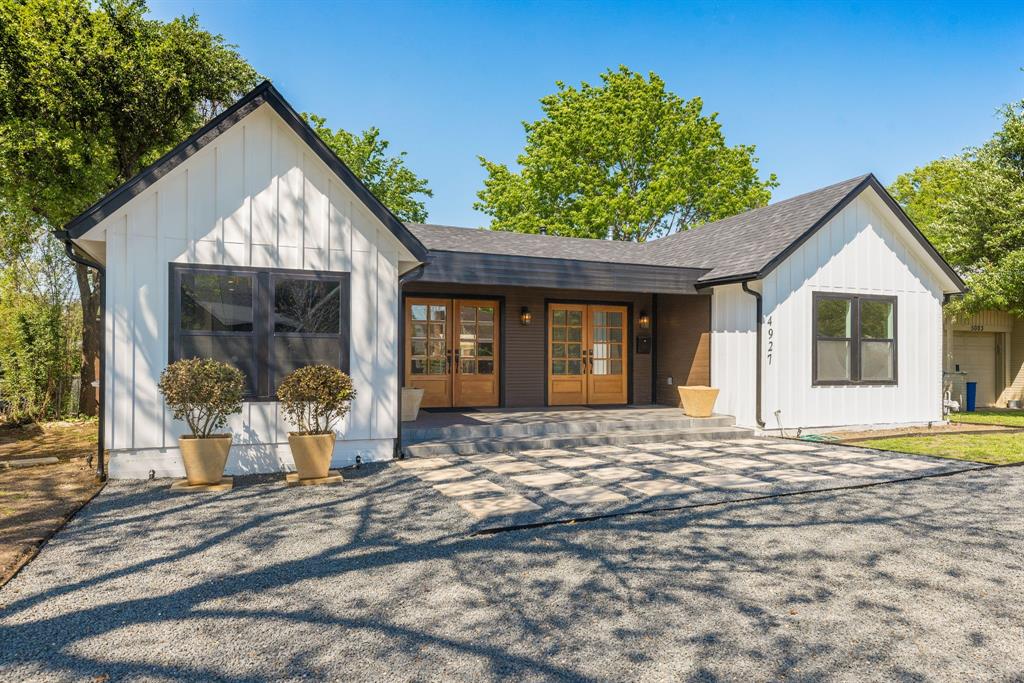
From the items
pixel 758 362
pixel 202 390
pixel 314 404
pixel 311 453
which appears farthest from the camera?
pixel 758 362

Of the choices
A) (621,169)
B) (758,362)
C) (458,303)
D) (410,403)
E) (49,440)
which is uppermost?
(621,169)

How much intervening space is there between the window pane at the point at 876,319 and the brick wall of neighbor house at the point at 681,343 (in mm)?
2618

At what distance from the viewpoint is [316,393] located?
6789 mm

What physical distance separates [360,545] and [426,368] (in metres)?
7.29

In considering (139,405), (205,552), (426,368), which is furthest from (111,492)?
(426,368)

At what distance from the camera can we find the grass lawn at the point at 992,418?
12490 mm

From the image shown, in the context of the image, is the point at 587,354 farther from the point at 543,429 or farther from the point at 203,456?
the point at 203,456

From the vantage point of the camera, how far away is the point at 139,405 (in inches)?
274

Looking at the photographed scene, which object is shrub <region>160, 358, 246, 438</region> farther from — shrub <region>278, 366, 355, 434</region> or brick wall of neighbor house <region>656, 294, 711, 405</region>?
brick wall of neighbor house <region>656, 294, 711, 405</region>

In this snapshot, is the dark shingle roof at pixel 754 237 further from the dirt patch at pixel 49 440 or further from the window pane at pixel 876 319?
the dirt patch at pixel 49 440

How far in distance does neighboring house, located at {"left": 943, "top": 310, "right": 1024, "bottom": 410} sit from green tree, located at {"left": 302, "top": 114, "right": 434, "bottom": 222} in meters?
21.9

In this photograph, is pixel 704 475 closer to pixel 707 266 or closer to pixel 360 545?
pixel 360 545

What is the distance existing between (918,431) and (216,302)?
11.5 meters

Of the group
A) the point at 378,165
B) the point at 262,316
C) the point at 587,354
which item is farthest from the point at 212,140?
the point at 378,165
